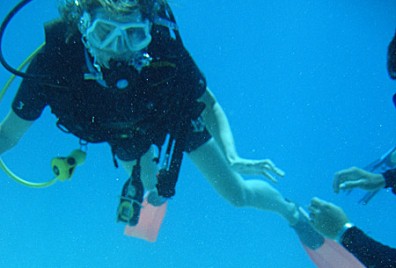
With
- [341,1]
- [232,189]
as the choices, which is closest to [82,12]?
[232,189]

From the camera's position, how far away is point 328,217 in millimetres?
2682

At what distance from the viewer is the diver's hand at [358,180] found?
266 centimetres

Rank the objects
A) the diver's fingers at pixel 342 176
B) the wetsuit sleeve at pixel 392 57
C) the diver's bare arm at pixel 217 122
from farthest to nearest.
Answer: the diver's bare arm at pixel 217 122
the diver's fingers at pixel 342 176
the wetsuit sleeve at pixel 392 57

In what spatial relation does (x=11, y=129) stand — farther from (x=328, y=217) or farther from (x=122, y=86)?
(x=328, y=217)

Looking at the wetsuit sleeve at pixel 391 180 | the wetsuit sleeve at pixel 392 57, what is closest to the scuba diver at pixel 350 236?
the wetsuit sleeve at pixel 391 180

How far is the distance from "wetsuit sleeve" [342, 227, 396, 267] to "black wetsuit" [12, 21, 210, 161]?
4.99ft

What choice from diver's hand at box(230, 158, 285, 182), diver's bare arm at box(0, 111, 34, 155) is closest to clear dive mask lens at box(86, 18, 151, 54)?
diver's bare arm at box(0, 111, 34, 155)

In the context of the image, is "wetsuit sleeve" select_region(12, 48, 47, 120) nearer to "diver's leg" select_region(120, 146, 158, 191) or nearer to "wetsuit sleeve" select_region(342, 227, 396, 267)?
"diver's leg" select_region(120, 146, 158, 191)

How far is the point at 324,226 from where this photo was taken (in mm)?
2709

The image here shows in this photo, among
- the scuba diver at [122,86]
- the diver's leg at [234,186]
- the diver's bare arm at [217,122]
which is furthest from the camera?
the diver's leg at [234,186]

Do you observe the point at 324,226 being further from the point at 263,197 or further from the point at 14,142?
the point at 14,142

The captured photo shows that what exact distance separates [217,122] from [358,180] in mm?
1439

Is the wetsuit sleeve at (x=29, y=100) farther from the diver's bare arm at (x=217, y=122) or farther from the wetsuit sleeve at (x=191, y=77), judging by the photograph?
the diver's bare arm at (x=217, y=122)

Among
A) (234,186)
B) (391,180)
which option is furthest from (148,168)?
(391,180)
